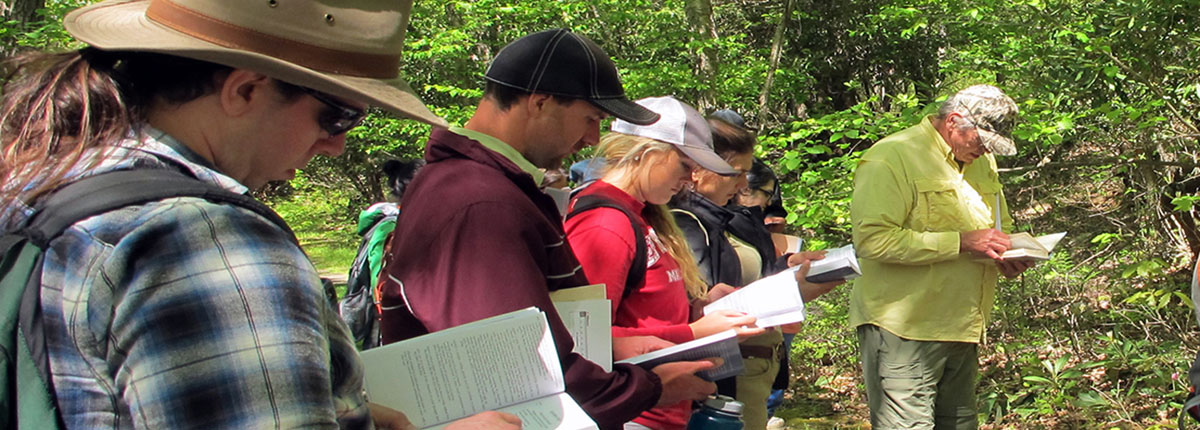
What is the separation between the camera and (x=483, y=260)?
1.86 metres

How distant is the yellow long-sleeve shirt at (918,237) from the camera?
4.29 metres

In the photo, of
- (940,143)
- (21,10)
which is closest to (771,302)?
(940,143)

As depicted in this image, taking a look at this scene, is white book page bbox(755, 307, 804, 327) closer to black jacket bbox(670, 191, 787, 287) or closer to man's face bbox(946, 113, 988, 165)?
black jacket bbox(670, 191, 787, 287)

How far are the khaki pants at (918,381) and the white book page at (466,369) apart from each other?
3.05m

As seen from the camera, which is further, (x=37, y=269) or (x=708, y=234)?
(x=708, y=234)

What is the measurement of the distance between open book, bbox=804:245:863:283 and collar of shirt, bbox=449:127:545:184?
182cm

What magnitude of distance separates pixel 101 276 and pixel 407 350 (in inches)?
24.3

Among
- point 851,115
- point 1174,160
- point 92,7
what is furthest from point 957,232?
point 92,7

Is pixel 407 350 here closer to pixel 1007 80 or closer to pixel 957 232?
pixel 957 232

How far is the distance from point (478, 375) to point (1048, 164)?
594cm

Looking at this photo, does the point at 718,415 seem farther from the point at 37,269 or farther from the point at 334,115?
the point at 37,269

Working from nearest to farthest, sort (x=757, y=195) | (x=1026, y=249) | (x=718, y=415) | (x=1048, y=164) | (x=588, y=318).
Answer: (x=588, y=318)
(x=718, y=415)
(x=1026, y=249)
(x=757, y=195)
(x=1048, y=164)

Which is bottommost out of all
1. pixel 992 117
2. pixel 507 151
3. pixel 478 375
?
pixel 992 117

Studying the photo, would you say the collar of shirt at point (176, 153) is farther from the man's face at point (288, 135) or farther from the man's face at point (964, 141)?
the man's face at point (964, 141)
